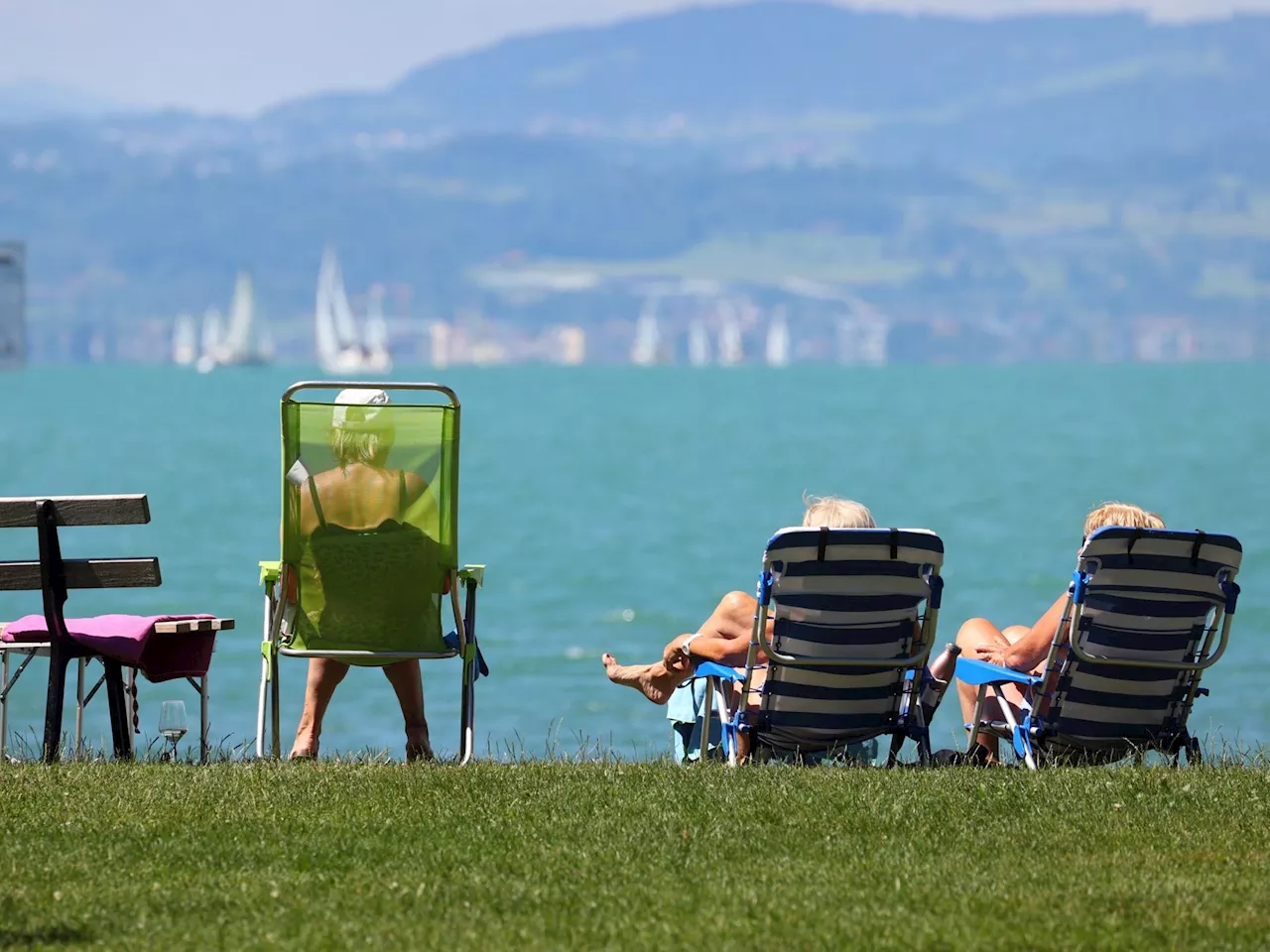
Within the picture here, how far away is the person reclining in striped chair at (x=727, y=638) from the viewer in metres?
6.77

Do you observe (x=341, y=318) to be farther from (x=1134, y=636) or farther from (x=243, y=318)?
(x=1134, y=636)

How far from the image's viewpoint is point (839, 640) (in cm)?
662

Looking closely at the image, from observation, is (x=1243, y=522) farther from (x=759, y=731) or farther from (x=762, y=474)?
(x=759, y=731)

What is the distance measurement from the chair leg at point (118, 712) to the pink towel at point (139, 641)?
13cm

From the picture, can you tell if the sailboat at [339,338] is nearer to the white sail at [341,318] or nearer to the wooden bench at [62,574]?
the white sail at [341,318]

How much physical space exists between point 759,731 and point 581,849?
5.55 ft

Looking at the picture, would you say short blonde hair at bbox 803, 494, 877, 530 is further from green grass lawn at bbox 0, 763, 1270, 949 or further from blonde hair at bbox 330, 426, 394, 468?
blonde hair at bbox 330, 426, 394, 468

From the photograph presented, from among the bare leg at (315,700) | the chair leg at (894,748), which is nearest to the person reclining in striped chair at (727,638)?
the chair leg at (894,748)

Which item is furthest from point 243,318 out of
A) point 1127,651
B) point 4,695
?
point 1127,651

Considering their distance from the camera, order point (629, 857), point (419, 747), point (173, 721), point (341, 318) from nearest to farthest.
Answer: point (629, 857) → point (419, 747) → point (173, 721) → point (341, 318)

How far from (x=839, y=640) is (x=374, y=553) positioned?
1.65 meters

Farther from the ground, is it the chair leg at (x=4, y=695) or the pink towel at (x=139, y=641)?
the pink towel at (x=139, y=641)

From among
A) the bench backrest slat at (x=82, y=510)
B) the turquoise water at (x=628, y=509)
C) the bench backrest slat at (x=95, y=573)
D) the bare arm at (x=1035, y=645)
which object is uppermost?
the bench backrest slat at (x=82, y=510)

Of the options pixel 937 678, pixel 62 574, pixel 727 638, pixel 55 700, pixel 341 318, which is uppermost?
pixel 62 574
